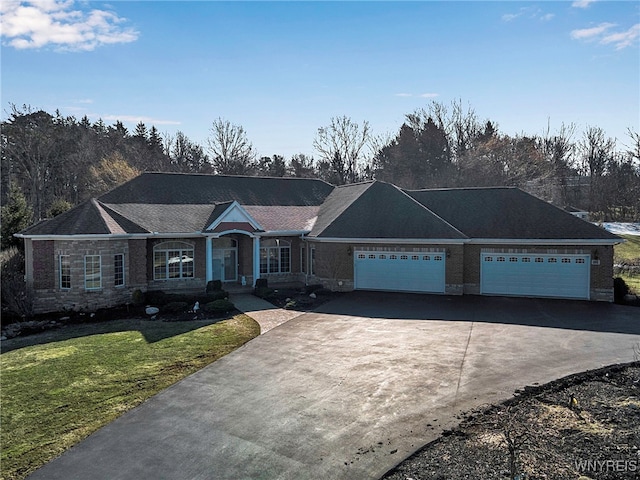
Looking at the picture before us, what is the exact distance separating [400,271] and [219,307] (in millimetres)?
9318

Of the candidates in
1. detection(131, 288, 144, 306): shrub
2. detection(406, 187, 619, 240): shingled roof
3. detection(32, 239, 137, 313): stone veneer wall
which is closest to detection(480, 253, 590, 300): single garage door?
detection(406, 187, 619, 240): shingled roof

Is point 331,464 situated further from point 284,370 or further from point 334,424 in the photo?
point 284,370

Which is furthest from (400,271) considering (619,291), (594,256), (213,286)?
(619,291)

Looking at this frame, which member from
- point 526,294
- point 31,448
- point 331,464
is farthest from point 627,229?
point 31,448

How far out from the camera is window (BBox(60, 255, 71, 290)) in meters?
20.2

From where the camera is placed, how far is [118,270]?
69.6ft

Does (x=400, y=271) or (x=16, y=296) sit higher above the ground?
(x=400, y=271)

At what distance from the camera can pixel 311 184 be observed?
3297 centimetres

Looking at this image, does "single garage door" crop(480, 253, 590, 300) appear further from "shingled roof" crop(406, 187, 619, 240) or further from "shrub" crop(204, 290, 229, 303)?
"shrub" crop(204, 290, 229, 303)

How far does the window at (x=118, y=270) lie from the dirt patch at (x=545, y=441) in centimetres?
1736

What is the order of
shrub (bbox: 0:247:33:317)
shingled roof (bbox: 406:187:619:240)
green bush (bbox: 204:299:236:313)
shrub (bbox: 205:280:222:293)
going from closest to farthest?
shrub (bbox: 0:247:33:317), green bush (bbox: 204:299:236:313), shingled roof (bbox: 406:187:619:240), shrub (bbox: 205:280:222:293)

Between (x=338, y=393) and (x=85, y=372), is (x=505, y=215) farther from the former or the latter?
(x=85, y=372)

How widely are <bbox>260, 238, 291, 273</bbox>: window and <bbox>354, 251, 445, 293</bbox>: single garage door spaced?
4.56 metres

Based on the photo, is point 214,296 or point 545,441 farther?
point 214,296
